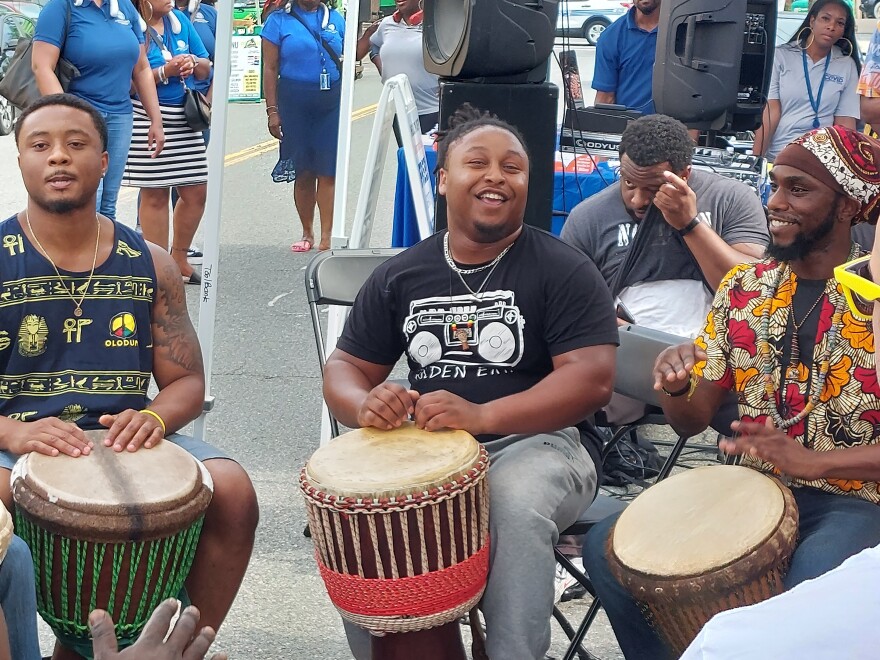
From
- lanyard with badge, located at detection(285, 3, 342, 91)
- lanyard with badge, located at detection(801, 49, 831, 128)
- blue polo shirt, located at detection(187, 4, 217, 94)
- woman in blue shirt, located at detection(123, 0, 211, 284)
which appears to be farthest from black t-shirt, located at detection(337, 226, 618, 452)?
blue polo shirt, located at detection(187, 4, 217, 94)

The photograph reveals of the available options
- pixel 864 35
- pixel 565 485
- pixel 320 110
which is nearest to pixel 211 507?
pixel 565 485

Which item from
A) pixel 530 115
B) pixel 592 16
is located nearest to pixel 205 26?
pixel 530 115

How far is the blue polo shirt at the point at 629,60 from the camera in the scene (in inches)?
270

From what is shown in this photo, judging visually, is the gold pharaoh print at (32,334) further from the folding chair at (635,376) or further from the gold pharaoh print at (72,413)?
the folding chair at (635,376)

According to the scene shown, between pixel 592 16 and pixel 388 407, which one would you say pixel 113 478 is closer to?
pixel 388 407

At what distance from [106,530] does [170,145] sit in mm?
4508

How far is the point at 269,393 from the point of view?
5.48 metres

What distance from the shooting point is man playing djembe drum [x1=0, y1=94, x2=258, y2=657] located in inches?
115

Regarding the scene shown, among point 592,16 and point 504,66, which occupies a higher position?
point 592,16

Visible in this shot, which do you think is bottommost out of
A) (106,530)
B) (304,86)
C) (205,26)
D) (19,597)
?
(19,597)

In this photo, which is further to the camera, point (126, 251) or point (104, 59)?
point (104, 59)

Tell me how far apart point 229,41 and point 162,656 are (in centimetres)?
266

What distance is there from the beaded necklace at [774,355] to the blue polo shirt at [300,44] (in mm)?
4991

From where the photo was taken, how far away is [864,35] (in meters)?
21.5
